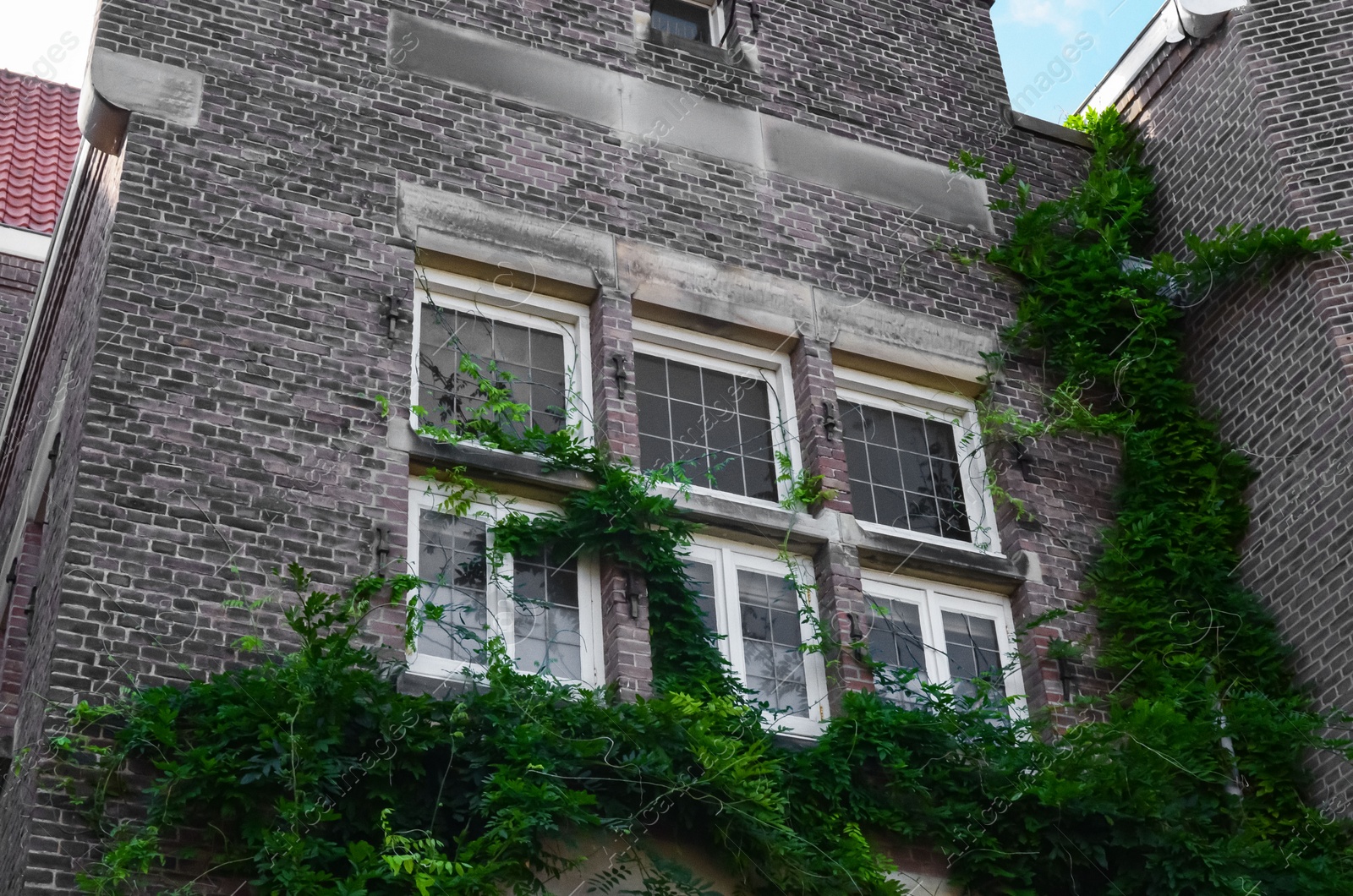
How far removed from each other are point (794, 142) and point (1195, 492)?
3.80m

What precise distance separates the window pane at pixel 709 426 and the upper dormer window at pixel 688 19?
3.23 m

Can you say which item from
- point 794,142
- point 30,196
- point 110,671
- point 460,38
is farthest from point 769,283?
point 30,196

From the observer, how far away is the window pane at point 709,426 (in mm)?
11570

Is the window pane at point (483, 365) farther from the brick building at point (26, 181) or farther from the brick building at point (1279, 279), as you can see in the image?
the brick building at point (26, 181)

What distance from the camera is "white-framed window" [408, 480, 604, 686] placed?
397 inches

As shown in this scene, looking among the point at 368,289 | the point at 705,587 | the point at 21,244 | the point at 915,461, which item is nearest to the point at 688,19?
the point at 915,461

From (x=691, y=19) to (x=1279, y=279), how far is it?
15.9ft

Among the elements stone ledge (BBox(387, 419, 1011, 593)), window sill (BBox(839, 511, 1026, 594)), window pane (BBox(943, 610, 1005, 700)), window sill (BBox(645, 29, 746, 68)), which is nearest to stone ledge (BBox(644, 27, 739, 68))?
window sill (BBox(645, 29, 746, 68))

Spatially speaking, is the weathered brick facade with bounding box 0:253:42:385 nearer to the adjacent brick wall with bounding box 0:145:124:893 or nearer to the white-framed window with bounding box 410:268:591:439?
the adjacent brick wall with bounding box 0:145:124:893

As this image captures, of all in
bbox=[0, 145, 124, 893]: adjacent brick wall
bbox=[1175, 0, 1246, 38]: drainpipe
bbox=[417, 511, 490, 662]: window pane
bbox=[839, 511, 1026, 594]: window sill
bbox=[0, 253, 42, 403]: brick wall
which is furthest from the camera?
bbox=[0, 253, 42, 403]: brick wall

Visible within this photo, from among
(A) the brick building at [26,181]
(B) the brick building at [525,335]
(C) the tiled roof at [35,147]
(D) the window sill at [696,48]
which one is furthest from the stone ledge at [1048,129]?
(C) the tiled roof at [35,147]

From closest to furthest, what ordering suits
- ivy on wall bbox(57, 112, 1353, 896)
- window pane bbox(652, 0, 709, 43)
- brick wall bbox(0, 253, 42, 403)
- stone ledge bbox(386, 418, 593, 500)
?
ivy on wall bbox(57, 112, 1353, 896) < stone ledge bbox(386, 418, 593, 500) < window pane bbox(652, 0, 709, 43) < brick wall bbox(0, 253, 42, 403)

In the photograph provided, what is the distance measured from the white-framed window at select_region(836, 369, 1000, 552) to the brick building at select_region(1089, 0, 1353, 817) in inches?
74.2

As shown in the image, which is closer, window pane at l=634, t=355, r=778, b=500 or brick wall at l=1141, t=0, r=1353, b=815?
window pane at l=634, t=355, r=778, b=500
